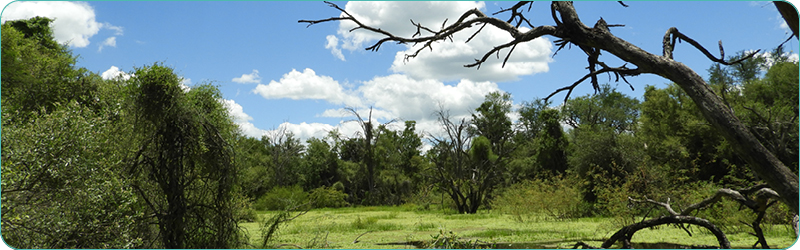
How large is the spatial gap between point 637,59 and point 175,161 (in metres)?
5.63

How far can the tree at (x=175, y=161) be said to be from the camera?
6758 mm

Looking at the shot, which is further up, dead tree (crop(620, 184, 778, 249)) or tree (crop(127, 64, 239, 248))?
tree (crop(127, 64, 239, 248))

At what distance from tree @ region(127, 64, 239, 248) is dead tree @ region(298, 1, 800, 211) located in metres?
2.82

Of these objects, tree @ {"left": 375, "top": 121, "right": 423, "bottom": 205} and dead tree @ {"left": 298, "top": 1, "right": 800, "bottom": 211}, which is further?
tree @ {"left": 375, "top": 121, "right": 423, "bottom": 205}

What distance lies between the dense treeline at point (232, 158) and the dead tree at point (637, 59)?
371 millimetres

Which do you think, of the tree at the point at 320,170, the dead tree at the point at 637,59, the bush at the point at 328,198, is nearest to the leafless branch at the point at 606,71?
the dead tree at the point at 637,59

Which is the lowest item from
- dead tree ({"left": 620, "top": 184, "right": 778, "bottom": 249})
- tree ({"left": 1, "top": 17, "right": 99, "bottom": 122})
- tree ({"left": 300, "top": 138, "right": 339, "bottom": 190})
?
dead tree ({"left": 620, "top": 184, "right": 778, "bottom": 249})

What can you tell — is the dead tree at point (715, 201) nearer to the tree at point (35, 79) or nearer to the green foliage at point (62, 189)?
the green foliage at point (62, 189)

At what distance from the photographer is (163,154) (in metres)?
6.84

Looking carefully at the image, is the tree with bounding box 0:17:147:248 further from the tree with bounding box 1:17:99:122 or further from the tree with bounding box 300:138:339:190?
the tree with bounding box 300:138:339:190

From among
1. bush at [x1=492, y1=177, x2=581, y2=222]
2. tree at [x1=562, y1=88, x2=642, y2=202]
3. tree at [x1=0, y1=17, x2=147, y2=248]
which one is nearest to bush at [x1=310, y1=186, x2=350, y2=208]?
tree at [x1=562, y1=88, x2=642, y2=202]

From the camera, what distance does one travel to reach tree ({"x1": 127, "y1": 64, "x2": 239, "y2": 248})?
6758 millimetres

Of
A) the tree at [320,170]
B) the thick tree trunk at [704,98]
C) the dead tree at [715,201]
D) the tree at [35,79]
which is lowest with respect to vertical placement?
the dead tree at [715,201]

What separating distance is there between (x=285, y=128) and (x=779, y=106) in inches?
984
